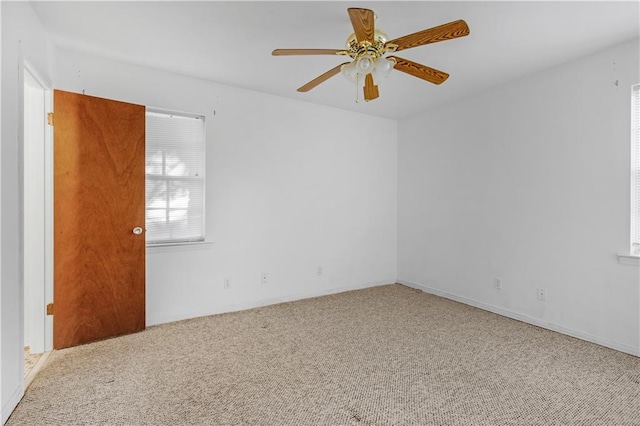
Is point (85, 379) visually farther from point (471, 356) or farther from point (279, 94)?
point (279, 94)

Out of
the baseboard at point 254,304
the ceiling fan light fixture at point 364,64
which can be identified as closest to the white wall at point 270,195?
the baseboard at point 254,304

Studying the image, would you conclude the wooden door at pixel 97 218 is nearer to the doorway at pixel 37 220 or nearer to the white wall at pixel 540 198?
the doorway at pixel 37 220

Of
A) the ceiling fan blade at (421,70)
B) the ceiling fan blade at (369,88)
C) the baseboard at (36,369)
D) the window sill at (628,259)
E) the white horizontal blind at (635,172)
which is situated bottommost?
the baseboard at (36,369)

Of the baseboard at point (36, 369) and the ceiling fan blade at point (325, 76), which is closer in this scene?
the baseboard at point (36, 369)

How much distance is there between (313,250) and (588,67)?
3296 millimetres

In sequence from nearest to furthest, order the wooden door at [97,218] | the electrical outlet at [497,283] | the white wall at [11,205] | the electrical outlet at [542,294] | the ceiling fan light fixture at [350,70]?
1. the white wall at [11,205]
2. the ceiling fan light fixture at [350,70]
3. the wooden door at [97,218]
4. the electrical outlet at [542,294]
5. the electrical outlet at [497,283]

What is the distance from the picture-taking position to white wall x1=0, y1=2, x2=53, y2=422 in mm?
1802

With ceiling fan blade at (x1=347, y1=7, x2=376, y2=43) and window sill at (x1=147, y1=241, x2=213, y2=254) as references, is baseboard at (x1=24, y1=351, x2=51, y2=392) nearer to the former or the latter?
Result: window sill at (x1=147, y1=241, x2=213, y2=254)

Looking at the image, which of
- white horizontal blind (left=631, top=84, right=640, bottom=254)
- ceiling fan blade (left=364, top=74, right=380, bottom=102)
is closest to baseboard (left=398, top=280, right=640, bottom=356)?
white horizontal blind (left=631, top=84, right=640, bottom=254)

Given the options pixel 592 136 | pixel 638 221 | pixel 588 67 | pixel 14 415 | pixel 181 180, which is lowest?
pixel 14 415

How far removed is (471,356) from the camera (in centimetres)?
252

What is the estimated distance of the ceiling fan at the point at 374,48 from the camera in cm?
180

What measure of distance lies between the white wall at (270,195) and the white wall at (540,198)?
27.8 inches

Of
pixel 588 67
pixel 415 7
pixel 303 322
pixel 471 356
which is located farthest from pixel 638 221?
pixel 303 322
